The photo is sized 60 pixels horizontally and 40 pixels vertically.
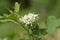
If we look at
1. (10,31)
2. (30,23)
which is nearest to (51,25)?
(30,23)

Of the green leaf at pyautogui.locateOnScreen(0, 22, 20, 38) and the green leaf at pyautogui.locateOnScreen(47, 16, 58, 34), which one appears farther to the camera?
the green leaf at pyautogui.locateOnScreen(0, 22, 20, 38)

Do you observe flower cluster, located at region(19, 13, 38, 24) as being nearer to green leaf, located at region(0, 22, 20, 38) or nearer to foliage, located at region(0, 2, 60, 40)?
foliage, located at region(0, 2, 60, 40)

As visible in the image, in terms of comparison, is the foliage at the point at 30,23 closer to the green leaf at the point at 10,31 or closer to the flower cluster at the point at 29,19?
the flower cluster at the point at 29,19

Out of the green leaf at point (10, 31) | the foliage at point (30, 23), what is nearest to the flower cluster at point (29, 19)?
the foliage at point (30, 23)

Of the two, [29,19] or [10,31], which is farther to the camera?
[10,31]

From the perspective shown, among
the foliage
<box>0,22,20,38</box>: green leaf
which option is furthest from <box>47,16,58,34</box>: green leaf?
<box>0,22,20,38</box>: green leaf

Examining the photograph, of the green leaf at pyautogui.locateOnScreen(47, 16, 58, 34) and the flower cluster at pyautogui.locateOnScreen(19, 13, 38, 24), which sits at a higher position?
the flower cluster at pyautogui.locateOnScreen(19, 13, 38, 24)

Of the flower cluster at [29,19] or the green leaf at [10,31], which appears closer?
the flower cluster at [29,19]

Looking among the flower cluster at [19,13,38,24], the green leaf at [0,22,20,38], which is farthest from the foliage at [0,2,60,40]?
the green leaf at [0,22,20,38]

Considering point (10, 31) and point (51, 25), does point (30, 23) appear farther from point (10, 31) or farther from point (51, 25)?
point (10, 31)

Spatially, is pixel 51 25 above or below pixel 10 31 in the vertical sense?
below

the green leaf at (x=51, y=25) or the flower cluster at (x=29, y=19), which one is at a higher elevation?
the flower cluster at (x=29, y=19)

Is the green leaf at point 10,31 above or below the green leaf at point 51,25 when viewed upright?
above
